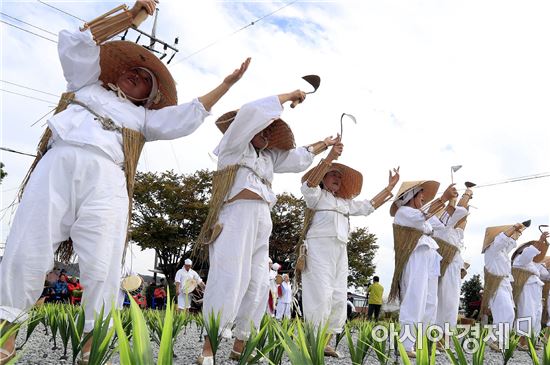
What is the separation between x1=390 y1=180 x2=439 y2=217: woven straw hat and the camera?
6074 millimetres

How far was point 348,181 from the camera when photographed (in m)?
5.59

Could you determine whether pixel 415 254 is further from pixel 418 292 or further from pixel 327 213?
pixel 327 213

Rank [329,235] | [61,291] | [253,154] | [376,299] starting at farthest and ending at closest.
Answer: [376,299]
[61,291]
[329,235]
[253,154]

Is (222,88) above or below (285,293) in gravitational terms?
above

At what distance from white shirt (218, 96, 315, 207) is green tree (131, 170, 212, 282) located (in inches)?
798

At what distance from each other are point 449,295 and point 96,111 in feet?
17.2

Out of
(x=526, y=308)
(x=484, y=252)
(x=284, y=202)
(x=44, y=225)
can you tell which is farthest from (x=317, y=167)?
(x=284, y=202)

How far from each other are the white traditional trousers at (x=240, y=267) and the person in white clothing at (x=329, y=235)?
1206 mm

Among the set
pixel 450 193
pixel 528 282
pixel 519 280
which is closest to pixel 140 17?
pixel 450 193

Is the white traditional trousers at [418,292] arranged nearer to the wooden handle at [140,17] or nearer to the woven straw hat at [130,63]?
the woven straw hat at [130,63]

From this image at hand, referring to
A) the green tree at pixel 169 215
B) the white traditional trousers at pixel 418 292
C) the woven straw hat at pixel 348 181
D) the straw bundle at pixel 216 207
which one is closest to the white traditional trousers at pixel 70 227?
the straw bundle at pixel 216 207

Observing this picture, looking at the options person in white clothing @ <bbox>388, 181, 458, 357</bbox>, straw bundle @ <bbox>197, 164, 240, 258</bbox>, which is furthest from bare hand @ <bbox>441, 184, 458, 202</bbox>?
straw bundle @ <bbox>197, 164, 240, 258</bbox>

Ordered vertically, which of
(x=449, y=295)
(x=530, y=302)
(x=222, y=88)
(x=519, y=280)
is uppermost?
(x=222, y=88)

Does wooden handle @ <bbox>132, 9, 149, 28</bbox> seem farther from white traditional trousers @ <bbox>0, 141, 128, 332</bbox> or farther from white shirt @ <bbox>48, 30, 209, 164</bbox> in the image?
white traditional trousers @ <bbox>0, 141, 128, 332</bbox>
